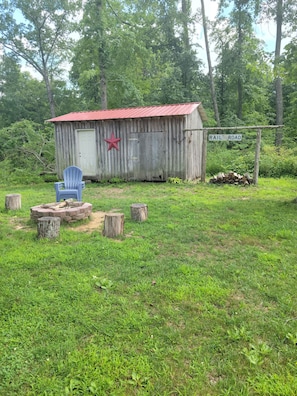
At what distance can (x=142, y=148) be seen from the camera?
31.9 ft

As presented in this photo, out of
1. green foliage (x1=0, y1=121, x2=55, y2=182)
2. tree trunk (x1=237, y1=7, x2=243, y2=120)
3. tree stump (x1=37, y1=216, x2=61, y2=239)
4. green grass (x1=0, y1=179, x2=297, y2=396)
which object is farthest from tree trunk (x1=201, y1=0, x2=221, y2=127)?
tree stump (x1=37, y1=216, x2=61, y2=239)

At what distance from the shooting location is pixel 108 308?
2.38m

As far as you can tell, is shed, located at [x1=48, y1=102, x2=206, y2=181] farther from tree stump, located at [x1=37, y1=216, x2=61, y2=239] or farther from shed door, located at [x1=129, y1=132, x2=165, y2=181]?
tree stump, located at [x1=37, y1=216, x2=61, y2=239]

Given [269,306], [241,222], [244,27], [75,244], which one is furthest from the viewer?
[244,27]

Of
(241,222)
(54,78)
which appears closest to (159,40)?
(54,78)

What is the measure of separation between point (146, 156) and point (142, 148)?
30 cm

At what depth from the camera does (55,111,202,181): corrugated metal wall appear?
930 cm

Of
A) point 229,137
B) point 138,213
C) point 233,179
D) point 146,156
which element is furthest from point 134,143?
point 138,213

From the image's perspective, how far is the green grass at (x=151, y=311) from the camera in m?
1.72

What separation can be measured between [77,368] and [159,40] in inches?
819

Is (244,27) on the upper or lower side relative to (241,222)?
upper

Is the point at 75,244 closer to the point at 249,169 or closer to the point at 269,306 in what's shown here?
the point at 269,306

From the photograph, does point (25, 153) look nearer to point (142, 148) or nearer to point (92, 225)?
point (142, 148)

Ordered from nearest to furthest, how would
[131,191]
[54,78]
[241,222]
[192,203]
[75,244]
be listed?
[75,244], [241,222], [192,203], [131,191], [54,78]
